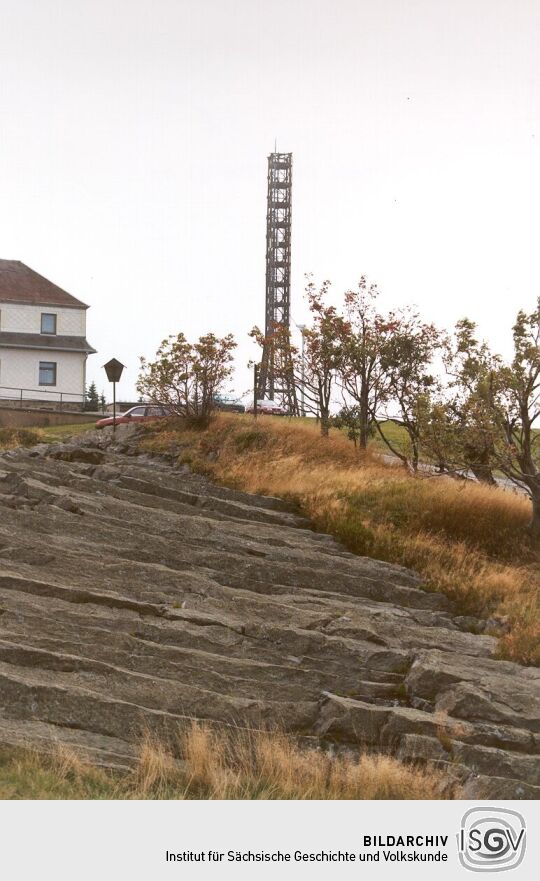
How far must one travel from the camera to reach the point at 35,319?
6300 cm

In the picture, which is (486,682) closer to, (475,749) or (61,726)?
(475,749)

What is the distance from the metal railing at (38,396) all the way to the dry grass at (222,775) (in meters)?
48.5

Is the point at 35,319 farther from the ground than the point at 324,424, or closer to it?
farther from the ground

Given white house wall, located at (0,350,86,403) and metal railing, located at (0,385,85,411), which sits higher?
white house wall, located at (0,350,86,403)

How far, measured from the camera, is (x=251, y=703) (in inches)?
547

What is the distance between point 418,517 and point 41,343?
1735 inches

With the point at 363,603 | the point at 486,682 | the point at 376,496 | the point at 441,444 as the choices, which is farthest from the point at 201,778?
the point at 441,444

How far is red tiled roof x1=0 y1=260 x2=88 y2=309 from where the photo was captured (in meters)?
62.7

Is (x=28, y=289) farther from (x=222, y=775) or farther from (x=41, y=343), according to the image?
(x=222, y=775)

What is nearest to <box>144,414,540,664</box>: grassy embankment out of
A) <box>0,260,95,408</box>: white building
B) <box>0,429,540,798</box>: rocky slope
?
<box>0,429,540,798</box>: rocky slope
